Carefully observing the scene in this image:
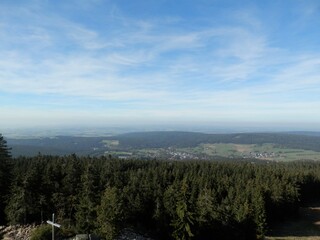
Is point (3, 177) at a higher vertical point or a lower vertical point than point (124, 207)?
higher

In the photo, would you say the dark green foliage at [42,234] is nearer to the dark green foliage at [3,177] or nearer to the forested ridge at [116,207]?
the forested ridge at [116,207]

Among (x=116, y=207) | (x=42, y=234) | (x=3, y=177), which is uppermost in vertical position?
(x=3, y=177)

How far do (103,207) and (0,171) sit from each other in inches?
885

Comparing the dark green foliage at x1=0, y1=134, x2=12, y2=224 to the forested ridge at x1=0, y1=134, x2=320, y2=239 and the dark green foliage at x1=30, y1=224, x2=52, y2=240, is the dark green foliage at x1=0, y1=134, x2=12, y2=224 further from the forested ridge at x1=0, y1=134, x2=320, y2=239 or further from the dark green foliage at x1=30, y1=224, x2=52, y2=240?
the dark green foliage at x1=30, y1=224, x2=52, y2=240

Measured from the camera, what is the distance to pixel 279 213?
75.4m

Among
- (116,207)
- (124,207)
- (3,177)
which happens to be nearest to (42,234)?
(116,207)

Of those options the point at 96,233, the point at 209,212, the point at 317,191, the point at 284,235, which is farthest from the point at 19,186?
the point at 317,191

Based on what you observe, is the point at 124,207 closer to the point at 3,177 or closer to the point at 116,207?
the point at 116,207

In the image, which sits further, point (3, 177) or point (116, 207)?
point (3, 177)

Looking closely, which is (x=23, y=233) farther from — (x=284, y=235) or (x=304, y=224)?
(x=304, y=224)

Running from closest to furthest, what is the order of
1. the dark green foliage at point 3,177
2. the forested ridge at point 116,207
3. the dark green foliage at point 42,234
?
the dark green foliage at point 42,234
the forested ridge at point 116,207
the dark green foliage at point 3,177

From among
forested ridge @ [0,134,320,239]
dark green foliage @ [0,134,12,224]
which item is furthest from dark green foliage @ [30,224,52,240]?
dark green foliage @ [0,134,12,224]

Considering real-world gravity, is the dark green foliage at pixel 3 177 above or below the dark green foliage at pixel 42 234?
above

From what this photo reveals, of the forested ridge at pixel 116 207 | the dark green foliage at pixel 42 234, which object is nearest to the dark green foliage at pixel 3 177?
the forested ridge at pixel 116 207
